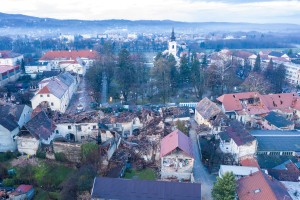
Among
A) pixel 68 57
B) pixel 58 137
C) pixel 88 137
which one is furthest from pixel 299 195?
pixel 68 57

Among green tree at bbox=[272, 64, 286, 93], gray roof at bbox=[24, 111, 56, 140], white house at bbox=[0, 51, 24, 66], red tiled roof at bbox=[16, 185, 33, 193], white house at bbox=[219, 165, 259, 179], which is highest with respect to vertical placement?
white house at bbox=[0, 51, 24, 66]

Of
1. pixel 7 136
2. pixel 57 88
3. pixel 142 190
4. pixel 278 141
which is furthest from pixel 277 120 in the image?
pixel 7 136

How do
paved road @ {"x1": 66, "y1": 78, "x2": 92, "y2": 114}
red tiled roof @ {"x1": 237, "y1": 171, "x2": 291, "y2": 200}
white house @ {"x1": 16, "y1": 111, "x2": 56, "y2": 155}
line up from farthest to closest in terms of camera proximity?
1. paved road @ {"x1": 66, "y1": 78, "x2": 92, "y2": 114}
2. white house @ {"x1": 16, "y1": 111, "x2": 56, "y2": 155}
3. red tiled roof @ {"x1": 237, "y1": 171, "x2": 291, "y2": 200}

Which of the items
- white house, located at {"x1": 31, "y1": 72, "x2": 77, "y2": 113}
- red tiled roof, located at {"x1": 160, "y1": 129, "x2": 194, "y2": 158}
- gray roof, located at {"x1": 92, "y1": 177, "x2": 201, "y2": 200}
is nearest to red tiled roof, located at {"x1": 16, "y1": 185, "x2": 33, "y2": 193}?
gray roof, located at {"x1": 92, "y1": 177, "x2": 201, "y2": 200}

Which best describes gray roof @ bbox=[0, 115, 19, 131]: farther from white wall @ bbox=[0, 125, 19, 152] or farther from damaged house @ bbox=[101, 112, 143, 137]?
damaged house @ bbox=[101, 112, 143, 137]

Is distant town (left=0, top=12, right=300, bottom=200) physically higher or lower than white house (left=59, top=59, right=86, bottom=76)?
lower

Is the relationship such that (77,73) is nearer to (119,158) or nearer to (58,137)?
(58,137)

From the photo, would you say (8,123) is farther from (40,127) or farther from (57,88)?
(57,88)

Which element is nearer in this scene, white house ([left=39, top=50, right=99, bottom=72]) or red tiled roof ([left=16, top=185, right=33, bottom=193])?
red tiled roof ([left=16, top=185, right=33, bottom=193])
